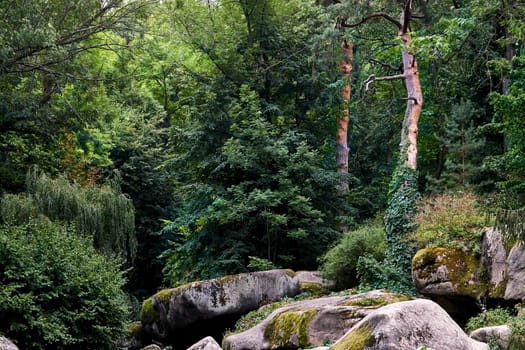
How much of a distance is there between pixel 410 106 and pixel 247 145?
5.17m

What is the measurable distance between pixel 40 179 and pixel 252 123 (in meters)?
6.49

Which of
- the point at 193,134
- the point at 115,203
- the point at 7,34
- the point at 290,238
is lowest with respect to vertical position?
the point at 290,238

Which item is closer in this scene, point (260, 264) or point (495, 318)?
point (495, 318)

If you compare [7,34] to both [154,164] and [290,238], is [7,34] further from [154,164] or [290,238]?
[154,164]

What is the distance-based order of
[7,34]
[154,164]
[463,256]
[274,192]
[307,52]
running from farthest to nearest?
1. [154,164]
2. [307,52]
3. [274,192]
4. [7,34]
5. [463,256]

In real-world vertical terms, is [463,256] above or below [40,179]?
below

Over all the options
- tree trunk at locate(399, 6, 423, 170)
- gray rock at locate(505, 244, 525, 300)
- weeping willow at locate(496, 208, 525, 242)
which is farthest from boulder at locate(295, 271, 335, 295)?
weeping willow at locate(496, 208, 525, 242)

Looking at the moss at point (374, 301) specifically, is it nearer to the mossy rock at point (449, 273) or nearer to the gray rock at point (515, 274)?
the mossy rock at point (449, 273)

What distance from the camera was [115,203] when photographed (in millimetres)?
17406

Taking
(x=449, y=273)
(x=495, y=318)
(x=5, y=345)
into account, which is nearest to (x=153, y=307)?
(x=5, y=345)

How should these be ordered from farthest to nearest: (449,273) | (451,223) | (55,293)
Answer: (451,223)
(55,293)
(449,273)

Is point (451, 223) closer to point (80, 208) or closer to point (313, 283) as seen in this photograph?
point (313, 283)

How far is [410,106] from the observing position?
16641 millimetres

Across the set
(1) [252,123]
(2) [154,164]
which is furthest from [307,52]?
(2) [154,164]
